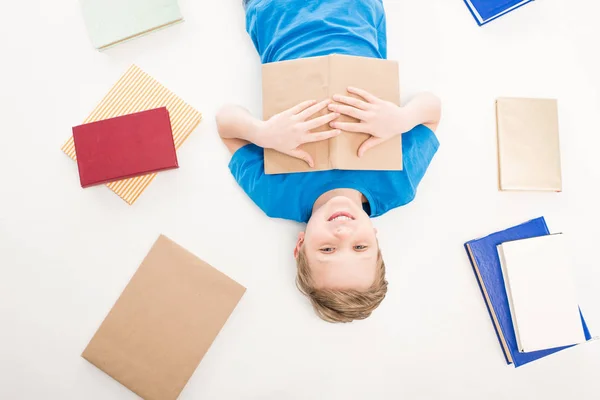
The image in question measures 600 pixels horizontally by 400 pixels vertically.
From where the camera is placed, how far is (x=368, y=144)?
829 mm

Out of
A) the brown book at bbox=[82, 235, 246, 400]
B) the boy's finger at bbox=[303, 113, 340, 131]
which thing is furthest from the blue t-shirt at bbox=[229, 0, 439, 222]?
the brown book at bbox=[82, 235, 246, 400]

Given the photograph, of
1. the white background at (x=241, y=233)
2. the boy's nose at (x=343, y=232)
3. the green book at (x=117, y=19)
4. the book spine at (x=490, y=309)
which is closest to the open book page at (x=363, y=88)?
the boy's nose at (x=343, y=232)

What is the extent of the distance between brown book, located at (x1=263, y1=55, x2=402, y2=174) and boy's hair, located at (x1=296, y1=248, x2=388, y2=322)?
167 mm

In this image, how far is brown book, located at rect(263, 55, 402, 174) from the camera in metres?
0.82

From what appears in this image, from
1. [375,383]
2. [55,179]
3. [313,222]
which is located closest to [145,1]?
[55,179]

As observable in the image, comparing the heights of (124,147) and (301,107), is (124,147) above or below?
below

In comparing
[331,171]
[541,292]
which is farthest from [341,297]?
[541,292]

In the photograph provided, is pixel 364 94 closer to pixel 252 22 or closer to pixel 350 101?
pixel 350 101

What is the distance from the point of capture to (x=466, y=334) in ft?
3.39

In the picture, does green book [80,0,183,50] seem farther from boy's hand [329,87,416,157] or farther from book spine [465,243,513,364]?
book spine [465,243,513,364]

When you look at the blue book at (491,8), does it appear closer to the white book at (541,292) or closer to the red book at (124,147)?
the white book at (541,292)

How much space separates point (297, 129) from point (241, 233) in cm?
30

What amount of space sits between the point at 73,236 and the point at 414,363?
0.79 meters

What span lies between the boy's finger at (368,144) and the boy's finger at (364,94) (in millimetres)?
69
